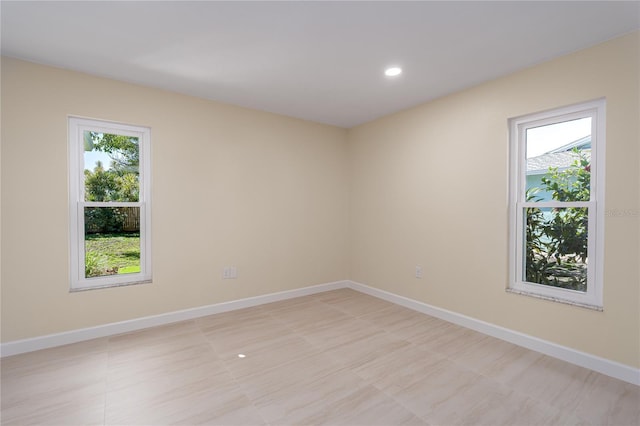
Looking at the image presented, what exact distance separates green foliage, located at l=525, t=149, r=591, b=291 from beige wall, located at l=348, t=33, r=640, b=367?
0.21 metres

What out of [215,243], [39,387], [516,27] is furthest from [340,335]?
[516,27]

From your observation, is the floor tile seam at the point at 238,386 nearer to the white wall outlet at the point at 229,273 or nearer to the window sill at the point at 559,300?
the white wall outlet at the point at 229,273

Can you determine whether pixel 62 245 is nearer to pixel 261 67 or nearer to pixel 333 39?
pixel 261 67

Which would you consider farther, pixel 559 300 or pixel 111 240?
pixel 111 240

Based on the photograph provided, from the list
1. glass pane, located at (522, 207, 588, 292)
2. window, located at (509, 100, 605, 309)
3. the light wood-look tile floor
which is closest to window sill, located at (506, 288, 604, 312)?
window, located at (509, 100, 605, 309)

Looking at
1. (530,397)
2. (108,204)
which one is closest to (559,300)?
(530,397)

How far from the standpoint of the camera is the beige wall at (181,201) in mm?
2635

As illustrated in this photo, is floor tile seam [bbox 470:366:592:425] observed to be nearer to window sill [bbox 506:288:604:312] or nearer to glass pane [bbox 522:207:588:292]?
window sill [bbox 506:288:604:312]

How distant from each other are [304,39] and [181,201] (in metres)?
2.20

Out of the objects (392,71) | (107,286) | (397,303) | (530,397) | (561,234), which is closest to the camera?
(530,397)

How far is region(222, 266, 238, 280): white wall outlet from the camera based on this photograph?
371 cm

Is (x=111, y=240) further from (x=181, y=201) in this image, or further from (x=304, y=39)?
(x=304, y=39)

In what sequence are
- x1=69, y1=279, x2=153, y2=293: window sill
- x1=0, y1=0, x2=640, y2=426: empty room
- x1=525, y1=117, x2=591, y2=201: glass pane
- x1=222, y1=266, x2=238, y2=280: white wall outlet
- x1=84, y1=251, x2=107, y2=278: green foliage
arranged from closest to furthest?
x1=0, y1=0, x2=640, y2=426: empty room < x1=525, y1=117, x2=591, y2=201: glass pane < x1=69, y1=279, x2=153, y2=293: window sill < x1=84, y1=251, x2=107, y2=278: green foliage < x1=222, y1=266, x2=238, y2=280: white wall outlet

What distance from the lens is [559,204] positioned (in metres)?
2.67
